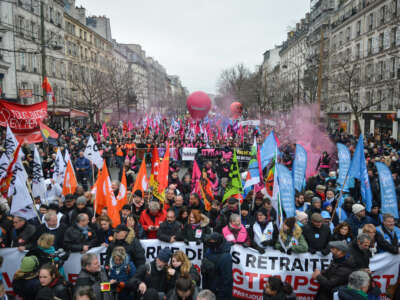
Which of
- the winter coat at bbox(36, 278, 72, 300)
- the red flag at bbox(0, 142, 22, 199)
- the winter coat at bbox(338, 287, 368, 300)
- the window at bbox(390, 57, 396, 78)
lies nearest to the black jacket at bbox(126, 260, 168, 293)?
the winter coat at bbox(36, 278, 72, 300)

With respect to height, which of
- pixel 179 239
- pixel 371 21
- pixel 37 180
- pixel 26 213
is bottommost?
pixel 179 239

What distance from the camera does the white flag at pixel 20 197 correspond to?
538 cm

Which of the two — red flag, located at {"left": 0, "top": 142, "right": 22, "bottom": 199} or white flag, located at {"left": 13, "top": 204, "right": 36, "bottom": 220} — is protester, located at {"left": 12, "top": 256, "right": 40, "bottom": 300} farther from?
red flag, located at {"left": 0, "top": 142, "right": 22, "bottom": 199}

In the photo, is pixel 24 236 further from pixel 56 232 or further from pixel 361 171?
pixel 361 171

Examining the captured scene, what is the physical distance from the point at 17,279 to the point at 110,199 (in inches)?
104

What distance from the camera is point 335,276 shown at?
3.88m

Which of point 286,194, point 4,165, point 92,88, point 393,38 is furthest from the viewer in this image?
point 393,38

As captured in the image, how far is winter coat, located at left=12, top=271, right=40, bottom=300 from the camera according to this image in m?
3.75

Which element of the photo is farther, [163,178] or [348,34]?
[348,34]

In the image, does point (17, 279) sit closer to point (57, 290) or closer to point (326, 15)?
point (57, 290)

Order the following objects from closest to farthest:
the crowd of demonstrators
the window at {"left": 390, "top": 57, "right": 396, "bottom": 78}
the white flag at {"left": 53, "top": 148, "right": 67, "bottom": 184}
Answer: the crowd of demonstrators, the white flag at {"left": 53, "top": 148, "right": 67, "bottom": 184}, the window at {"left": 390, "top": 57, "right": 396, "bottom": 78}

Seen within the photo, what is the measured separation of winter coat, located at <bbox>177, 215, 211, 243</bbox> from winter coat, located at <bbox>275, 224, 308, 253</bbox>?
49.7 inches

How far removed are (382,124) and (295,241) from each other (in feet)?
106

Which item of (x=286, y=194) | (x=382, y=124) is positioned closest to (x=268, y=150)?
(x=286, y=194)
